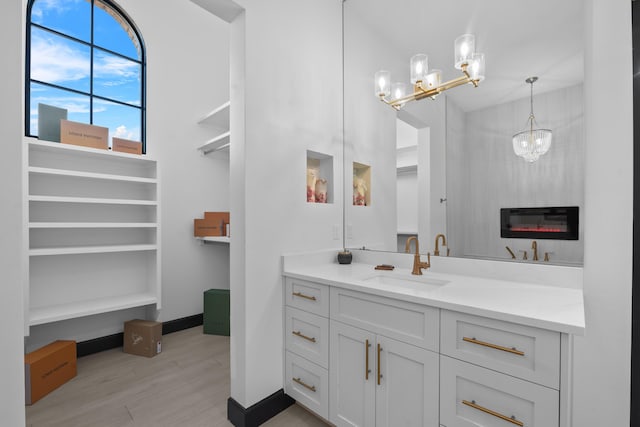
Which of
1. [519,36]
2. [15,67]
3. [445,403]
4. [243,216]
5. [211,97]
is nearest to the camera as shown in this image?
[15,67]

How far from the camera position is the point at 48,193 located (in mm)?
2359

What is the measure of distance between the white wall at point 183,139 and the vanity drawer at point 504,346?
2.81 metres

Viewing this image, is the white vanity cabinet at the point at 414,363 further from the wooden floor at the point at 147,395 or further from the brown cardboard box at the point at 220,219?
the brown cardboard box at the point at 220,219

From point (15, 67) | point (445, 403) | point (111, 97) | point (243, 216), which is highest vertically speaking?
point (111, 97)

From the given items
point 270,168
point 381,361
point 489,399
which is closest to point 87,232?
point 270,168

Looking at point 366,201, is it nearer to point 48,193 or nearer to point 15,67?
point 15,67

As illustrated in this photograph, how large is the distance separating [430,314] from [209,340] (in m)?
2.46

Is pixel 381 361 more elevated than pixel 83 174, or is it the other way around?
pixel 83 174

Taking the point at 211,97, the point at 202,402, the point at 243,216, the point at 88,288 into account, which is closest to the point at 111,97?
the point at 211,97

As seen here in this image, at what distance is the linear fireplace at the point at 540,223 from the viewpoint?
1.40 meters

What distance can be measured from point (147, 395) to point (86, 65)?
2919mm

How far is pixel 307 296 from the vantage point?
1760 millimetres

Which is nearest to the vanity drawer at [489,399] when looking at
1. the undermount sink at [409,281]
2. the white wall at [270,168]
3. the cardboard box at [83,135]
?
the undermount sink at [409,281]

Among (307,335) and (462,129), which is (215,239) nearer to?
(307,335)
